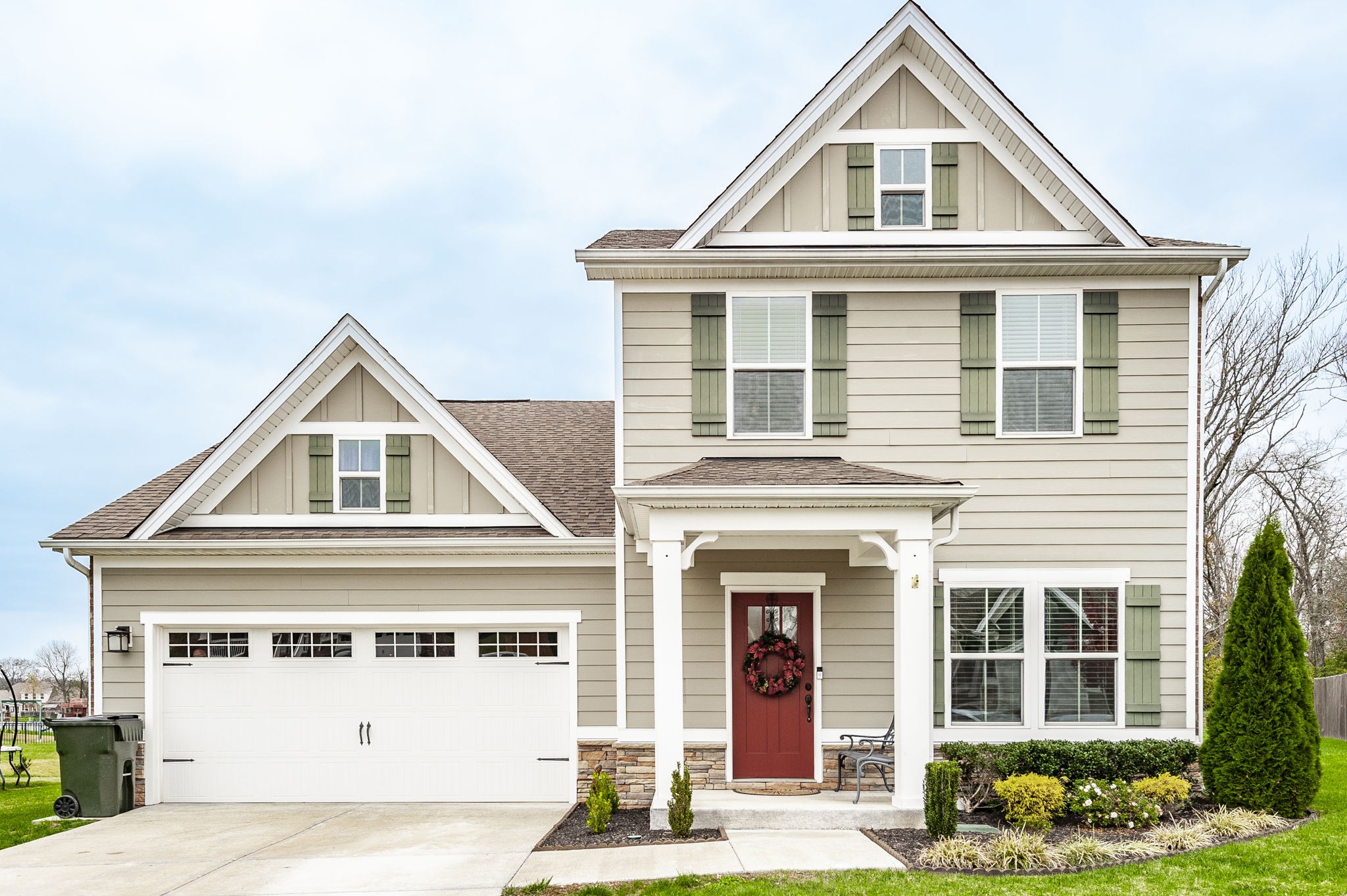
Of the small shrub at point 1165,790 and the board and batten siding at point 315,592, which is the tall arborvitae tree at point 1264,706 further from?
the board and batten siding at point 315,592

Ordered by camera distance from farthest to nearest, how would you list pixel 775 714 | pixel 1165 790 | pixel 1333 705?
pixel 1333 705 → pixel 775 714 → pixel 1165 790

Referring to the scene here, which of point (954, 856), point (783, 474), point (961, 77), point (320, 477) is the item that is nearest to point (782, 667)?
point (783, 474)

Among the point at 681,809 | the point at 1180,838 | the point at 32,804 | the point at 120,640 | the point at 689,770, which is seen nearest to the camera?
the point at 1180,838

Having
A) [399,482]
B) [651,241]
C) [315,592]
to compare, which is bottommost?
[315,592]

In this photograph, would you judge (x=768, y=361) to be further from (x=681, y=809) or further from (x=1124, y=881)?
(x=1124, y=881)

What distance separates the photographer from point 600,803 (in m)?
9.16

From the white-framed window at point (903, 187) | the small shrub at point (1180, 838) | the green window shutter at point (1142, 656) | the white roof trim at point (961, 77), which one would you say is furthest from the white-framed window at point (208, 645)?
the green window shutter at point (1142, 656)

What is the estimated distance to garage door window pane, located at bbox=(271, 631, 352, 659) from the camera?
11547 millimetres

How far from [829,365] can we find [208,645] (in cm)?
759

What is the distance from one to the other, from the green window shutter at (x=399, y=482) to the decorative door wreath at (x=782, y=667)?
419 cm

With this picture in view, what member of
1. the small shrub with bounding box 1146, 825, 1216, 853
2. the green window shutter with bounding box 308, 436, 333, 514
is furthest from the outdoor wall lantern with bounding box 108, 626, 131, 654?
the small shrub with bounding box 1146, 825, 1216, 853

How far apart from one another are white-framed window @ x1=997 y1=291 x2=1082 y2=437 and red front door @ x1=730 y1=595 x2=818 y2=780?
2955mm

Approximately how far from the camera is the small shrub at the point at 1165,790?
949cm

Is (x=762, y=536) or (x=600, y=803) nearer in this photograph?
(x=600, y=803)
